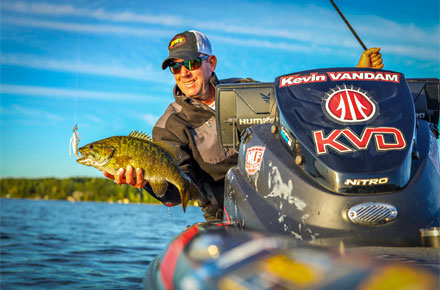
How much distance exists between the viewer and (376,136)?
6.87 ft

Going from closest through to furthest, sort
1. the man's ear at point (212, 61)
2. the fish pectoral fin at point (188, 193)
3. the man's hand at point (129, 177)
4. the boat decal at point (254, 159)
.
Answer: the boat decal at point (254, 159) → the man's hand at point (129, 177) → the fish pectoral fin at point (188, 193) → the man's ear at point (212, 61)

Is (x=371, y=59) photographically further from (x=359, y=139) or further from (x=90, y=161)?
(x=90, y=161)

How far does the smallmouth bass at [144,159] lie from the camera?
3.48 meters

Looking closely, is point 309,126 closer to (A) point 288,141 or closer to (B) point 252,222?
(A) point 288,141

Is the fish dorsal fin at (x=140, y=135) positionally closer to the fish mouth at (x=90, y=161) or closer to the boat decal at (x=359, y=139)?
the fish mouth at (x=90, y=161)

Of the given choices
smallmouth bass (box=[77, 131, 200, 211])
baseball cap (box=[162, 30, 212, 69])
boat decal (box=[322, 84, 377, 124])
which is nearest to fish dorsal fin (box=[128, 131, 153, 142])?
smallmouth bass (box=[77, 131, 200, 211])

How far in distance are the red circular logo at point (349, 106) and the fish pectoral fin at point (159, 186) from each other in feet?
5.98

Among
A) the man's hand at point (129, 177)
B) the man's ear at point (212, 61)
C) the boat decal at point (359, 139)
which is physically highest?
the man's ear at point (212, 61)

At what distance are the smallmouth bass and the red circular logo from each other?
1673 mm

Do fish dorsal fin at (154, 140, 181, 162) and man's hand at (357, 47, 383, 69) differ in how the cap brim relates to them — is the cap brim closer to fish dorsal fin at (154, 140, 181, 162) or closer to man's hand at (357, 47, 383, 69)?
fish dorsal fin at (154, 140, 181, 162)

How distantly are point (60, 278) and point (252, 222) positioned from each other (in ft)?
19.1

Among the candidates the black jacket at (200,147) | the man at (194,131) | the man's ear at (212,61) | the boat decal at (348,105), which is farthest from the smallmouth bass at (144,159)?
the boat decal at (348,105)

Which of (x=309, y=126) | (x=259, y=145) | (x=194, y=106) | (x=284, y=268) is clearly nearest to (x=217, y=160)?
(x=194, y=106)

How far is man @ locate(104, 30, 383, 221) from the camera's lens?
4.11 metres
